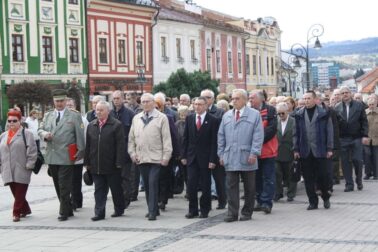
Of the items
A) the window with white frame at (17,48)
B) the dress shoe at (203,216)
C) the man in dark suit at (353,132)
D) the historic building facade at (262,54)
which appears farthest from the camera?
the historic building facade at (262,54)

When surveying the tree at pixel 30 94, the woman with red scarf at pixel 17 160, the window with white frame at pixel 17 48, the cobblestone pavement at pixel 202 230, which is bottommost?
the cobblestone pavement at pixel 202 230

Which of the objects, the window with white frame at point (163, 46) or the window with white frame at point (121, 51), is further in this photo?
the window with white frame at point (163, 46)

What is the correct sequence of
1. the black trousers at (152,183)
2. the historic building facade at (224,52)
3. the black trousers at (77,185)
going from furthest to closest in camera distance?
1. the historic building facade at (224,52)
2. the black trousers at (77,185)
3. the black trousers at (152,183)

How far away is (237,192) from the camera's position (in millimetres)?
11062

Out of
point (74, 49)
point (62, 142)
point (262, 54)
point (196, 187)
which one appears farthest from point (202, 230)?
point (262, 54)

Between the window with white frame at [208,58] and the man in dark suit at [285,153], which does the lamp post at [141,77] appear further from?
the man in dark suit at [285,153]

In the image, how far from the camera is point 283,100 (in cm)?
1430

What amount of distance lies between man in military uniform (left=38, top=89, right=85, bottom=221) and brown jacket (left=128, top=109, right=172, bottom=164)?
0.98 m

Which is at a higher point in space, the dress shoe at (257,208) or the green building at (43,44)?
the green building at (43,44)

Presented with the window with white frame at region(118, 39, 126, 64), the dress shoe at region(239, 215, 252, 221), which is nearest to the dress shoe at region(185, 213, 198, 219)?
the dress shoe at region(239, 215, 252, 221)

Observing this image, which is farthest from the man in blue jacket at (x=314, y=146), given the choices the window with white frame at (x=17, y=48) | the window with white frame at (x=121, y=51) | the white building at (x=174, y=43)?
the white building at (x=174, y=43)

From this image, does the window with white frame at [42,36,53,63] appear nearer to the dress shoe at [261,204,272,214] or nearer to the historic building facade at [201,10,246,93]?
the historic building facade at [201,10,246,93]

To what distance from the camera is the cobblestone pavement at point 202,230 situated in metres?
9.15

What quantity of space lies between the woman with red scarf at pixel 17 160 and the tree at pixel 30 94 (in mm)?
24379
